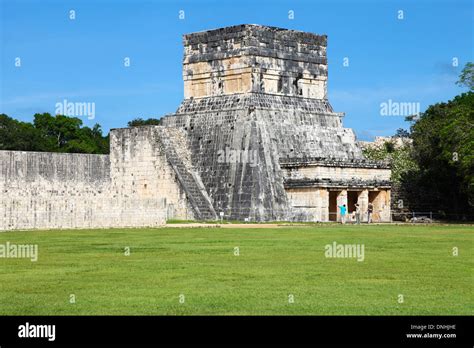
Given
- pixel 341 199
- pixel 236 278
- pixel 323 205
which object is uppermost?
pixel 341 199

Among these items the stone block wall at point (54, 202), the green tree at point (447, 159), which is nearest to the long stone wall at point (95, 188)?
the stone block wall at point (54, 202)

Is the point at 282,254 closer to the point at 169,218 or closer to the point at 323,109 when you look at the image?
the point at 169,218

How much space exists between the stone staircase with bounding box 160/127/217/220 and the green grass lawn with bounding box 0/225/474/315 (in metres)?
18.9

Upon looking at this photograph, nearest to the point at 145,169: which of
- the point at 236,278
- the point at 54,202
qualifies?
the point at 54,202

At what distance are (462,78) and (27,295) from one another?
124ft

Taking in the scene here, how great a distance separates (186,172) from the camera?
2037 inches

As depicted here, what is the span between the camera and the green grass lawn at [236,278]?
16.1m

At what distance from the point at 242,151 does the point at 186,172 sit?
9.66 ft

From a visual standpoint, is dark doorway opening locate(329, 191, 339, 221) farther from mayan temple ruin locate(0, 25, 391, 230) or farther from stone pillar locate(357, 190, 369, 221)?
stone pillar locate(357, 190, 369, 221)

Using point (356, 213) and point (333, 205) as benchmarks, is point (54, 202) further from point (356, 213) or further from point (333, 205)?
point (333, 205)

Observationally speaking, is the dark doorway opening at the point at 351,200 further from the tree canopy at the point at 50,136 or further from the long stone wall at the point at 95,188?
the tree canopy at the point at 50,136

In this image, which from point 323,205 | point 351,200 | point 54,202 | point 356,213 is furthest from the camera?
point 351,200
